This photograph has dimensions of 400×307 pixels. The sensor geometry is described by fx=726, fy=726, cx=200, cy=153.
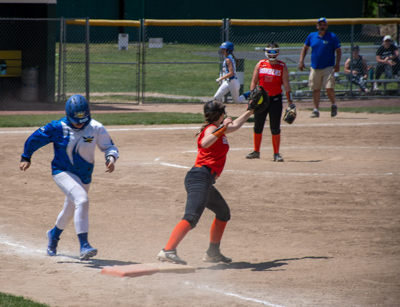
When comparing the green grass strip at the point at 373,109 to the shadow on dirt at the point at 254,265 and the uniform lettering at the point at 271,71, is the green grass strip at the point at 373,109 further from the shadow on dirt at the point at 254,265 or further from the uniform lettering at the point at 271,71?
the shadow on dirt at the point at 254,265

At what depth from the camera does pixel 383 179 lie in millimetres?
11477

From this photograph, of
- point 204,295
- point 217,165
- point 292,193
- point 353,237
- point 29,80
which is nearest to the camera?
point 204,295

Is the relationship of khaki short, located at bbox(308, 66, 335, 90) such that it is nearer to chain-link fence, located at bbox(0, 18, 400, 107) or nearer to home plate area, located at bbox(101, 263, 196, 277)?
chain-link fence, located at bbox(0, 18, 400, 107)

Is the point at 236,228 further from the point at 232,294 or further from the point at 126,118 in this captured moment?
the point at 126,118

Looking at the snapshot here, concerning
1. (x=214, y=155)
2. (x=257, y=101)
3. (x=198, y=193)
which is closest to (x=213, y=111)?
(x=214, y=155)

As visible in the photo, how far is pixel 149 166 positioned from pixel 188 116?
23.1 feet

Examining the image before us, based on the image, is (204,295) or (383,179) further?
(383,179)

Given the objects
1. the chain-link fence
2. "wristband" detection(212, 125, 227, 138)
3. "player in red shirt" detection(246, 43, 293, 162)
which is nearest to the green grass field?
the chain-link fence

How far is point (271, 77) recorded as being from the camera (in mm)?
12672

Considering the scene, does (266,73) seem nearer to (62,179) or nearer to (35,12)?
(62,179)

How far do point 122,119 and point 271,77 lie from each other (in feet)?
22.6

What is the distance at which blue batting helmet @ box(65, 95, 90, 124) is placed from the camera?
724 cm

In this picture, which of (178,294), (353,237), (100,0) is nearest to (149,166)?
(353,237)

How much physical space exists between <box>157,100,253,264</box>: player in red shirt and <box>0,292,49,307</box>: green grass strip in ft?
5.21
